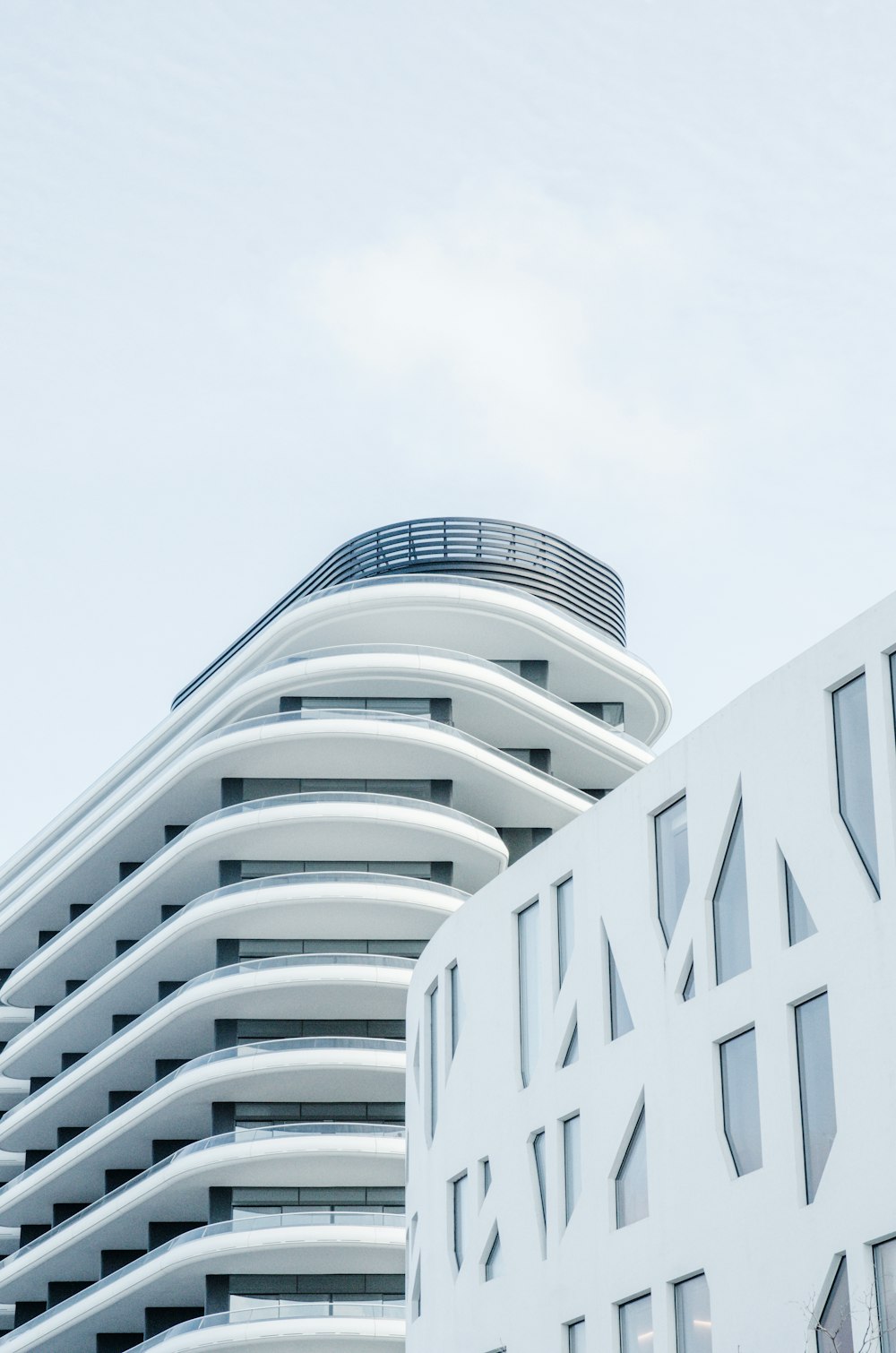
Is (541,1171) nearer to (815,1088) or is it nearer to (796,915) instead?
(815,1088)

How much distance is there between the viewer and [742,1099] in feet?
82.5

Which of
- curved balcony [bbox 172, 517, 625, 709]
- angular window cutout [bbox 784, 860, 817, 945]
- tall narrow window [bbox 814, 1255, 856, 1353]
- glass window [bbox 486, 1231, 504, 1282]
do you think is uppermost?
curved balcony [bbox 172, 517, 625, 709]

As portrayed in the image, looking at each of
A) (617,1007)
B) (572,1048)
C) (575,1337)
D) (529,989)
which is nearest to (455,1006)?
(529,989)

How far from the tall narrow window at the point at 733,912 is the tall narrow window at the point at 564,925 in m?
4.66

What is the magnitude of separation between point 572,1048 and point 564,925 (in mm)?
2148

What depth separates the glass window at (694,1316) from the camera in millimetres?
24859

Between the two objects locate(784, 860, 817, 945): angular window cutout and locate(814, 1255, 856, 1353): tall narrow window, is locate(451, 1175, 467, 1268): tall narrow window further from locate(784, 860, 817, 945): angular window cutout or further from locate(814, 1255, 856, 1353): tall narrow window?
locate(814, 1255, 856, 1353): tall narrow window

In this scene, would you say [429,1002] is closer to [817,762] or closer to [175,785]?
[817,762]

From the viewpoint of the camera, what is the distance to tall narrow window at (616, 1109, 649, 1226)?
27.2m

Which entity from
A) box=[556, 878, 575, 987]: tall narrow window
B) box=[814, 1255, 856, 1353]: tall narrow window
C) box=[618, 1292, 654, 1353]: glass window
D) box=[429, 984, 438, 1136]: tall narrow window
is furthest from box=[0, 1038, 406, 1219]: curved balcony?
box=[814, 1255, 856, 1353]: tall narrow window

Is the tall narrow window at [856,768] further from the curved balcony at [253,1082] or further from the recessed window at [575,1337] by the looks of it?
the curved balcony at [253,1082]

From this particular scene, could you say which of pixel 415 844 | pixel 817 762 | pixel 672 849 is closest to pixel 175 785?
pixel 415 844

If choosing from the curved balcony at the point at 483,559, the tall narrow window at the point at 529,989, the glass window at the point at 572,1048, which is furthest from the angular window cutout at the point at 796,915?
the curved balcony at the point at 483,559

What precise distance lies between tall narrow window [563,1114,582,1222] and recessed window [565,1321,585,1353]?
166 cm
